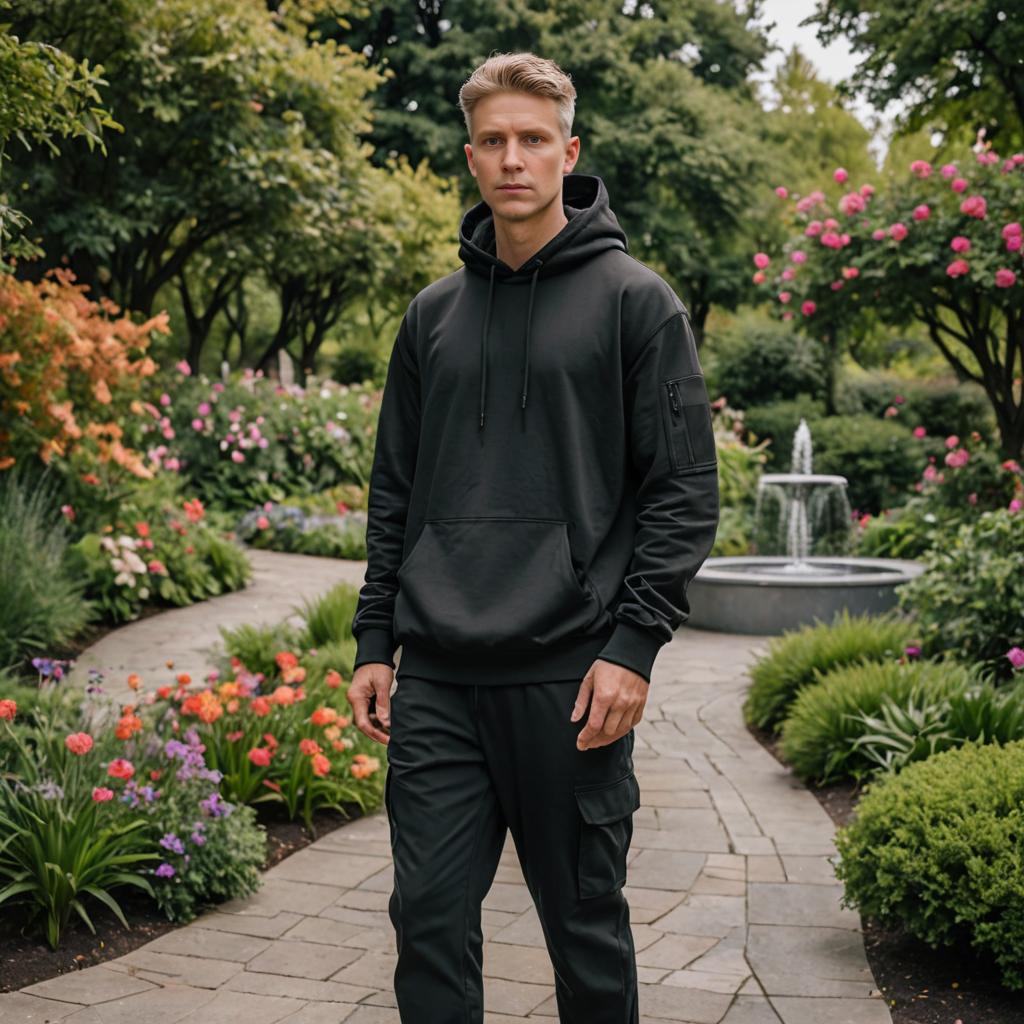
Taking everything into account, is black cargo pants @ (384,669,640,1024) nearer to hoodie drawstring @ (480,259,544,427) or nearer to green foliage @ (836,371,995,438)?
hoodie drawstring @ (480,259,544,427)

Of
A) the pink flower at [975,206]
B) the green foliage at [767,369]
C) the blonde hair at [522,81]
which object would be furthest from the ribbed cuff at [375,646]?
the green foliage at [767,369]

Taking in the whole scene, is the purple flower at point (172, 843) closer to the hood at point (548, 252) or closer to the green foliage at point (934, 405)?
the hood at point (548, 252)

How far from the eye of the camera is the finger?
2.16 metres

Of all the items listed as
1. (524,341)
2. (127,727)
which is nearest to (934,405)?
(127,727)

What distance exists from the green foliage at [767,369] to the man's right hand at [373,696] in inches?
693

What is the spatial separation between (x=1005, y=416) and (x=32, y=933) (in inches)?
382

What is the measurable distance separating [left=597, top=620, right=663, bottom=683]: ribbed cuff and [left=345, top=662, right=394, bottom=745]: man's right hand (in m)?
0.50

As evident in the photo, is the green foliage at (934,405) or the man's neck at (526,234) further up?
the green foliage at (934,405)

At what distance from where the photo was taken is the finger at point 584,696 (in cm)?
216


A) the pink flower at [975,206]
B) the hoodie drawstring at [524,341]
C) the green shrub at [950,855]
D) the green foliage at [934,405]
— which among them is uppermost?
the pink flower at [975,206]

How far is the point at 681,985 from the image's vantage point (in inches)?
131

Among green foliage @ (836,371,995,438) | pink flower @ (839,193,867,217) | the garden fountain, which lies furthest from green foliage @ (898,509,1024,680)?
Answer: green foliage @ (836,371,995,438)

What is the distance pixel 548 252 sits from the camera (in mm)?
2328

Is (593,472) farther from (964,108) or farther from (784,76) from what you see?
(784,76)
